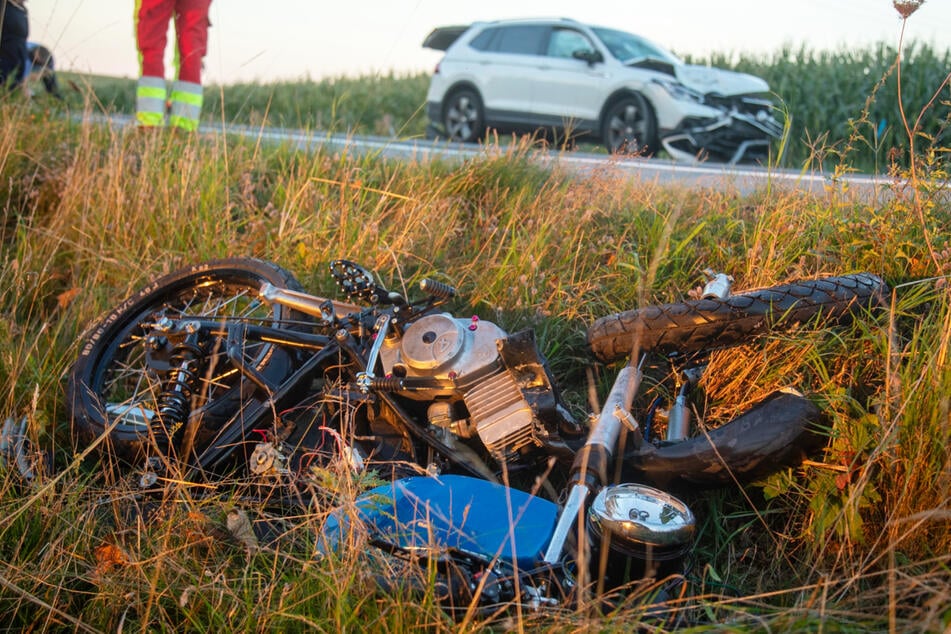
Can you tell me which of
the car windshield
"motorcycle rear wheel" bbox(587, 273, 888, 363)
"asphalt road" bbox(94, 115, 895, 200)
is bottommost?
"motorcycle rear wheel" bbox(587, 273, 888, 363)

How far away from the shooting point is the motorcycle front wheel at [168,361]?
3.80 meters

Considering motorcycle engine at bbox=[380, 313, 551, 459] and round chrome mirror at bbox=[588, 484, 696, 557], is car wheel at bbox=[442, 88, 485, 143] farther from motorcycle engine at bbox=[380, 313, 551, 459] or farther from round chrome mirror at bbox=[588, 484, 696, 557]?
round chrome mirror at bbox=[588, 484, 696, 557]

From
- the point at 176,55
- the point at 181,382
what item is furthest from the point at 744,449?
the point at 176,55

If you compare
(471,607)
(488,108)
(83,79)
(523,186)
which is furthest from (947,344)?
(488,108)

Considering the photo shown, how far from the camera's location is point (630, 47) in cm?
1211

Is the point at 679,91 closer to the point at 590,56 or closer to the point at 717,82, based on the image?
the point at 717,82

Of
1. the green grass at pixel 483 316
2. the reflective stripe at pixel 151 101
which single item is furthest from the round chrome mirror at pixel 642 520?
the reflective stripe at pixel 151 101

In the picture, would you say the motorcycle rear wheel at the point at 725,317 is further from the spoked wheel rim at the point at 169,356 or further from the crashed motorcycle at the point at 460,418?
the spoked wheel rim at the point at 169,356

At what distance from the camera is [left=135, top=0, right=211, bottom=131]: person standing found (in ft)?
24.9

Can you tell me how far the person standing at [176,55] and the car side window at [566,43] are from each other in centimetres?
589

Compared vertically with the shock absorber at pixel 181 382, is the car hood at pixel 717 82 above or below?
above

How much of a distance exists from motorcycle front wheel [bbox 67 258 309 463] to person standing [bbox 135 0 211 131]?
136 inches

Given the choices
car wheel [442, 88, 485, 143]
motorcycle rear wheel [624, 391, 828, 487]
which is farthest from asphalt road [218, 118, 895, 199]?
car wheel [442, 88, 485, 143]

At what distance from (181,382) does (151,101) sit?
4467 millimetres
